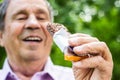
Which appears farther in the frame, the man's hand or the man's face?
the man's face

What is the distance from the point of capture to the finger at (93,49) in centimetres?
97

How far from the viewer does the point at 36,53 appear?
142 centimetres

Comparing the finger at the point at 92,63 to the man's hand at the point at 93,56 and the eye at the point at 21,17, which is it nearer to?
the man's hand at the point at 93,56

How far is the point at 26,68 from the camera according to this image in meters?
1.48

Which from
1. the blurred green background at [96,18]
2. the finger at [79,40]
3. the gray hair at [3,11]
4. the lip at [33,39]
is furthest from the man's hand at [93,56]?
the blurred green background at [96,18]

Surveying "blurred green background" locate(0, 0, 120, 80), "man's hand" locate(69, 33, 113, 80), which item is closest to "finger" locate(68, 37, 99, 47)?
"man's hand" locate(69, 33, 113, 80)

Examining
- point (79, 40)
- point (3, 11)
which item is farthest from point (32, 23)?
point (79, 40)

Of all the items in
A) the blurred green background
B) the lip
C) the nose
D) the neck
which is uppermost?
the nose

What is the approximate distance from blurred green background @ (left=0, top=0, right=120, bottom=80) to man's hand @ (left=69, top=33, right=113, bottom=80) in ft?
3.74

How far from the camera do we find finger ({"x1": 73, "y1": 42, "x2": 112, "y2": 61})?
972 mm

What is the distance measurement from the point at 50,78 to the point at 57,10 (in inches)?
36.9

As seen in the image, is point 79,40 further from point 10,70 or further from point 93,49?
→ point 10,70

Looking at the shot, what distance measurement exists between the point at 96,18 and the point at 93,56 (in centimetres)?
162

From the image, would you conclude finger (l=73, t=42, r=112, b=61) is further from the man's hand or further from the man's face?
the man's face
